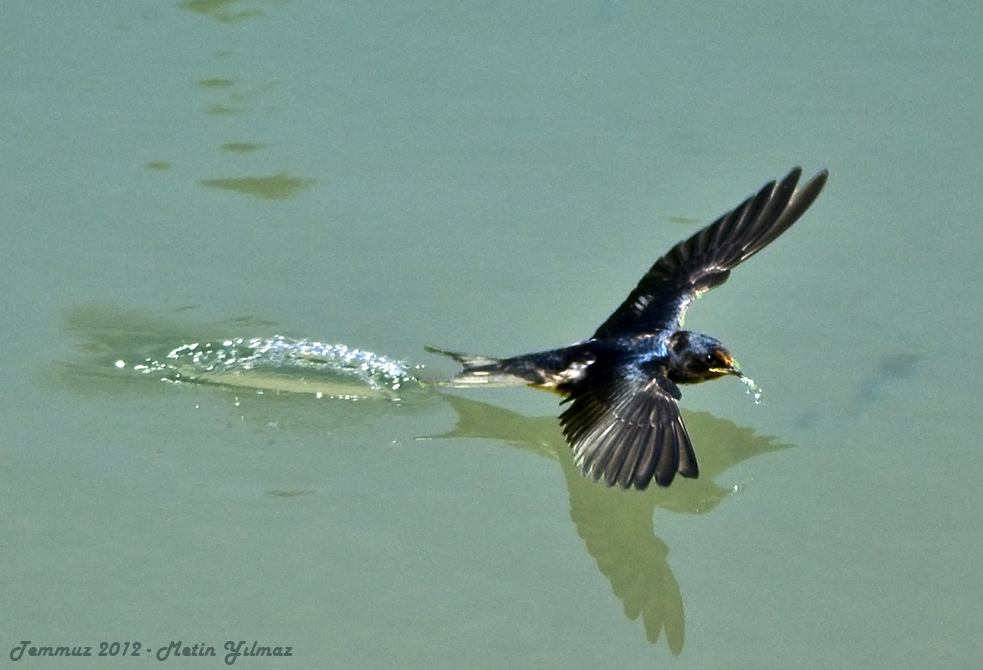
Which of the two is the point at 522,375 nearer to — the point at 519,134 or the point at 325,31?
the point at 519,134

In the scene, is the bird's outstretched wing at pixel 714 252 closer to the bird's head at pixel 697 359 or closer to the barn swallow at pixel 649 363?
the barn swallow at pixel 649 363

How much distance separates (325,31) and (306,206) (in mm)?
1301

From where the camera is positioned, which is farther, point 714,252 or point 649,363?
point 714,252

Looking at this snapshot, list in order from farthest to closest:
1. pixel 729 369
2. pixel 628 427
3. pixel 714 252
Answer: pixel 714 252, pixel 729 369, pixel 628 427

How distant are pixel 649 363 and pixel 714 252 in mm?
719

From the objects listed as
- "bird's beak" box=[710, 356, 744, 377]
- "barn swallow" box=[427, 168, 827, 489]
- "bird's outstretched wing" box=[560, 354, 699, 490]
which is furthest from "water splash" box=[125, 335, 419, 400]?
"bird's beak" box=[710, 356, 744, 377]

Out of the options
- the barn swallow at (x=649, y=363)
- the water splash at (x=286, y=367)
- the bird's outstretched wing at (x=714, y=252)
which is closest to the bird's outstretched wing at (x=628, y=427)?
the barn swallow at (x=649, y=363)

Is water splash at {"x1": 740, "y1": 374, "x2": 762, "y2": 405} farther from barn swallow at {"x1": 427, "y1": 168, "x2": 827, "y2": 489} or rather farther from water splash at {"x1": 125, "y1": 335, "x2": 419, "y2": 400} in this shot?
water splash at {"x1": 125, "y1": 335, "x2": 419, "y2": 400}

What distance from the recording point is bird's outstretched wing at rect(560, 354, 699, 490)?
464 centimetres

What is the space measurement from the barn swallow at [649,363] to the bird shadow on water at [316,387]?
190mm

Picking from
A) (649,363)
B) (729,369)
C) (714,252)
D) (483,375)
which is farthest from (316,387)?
(714,252)

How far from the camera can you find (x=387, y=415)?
5430mm

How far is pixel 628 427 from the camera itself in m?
4.91

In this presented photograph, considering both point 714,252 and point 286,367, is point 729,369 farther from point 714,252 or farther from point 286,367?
point 286,367
